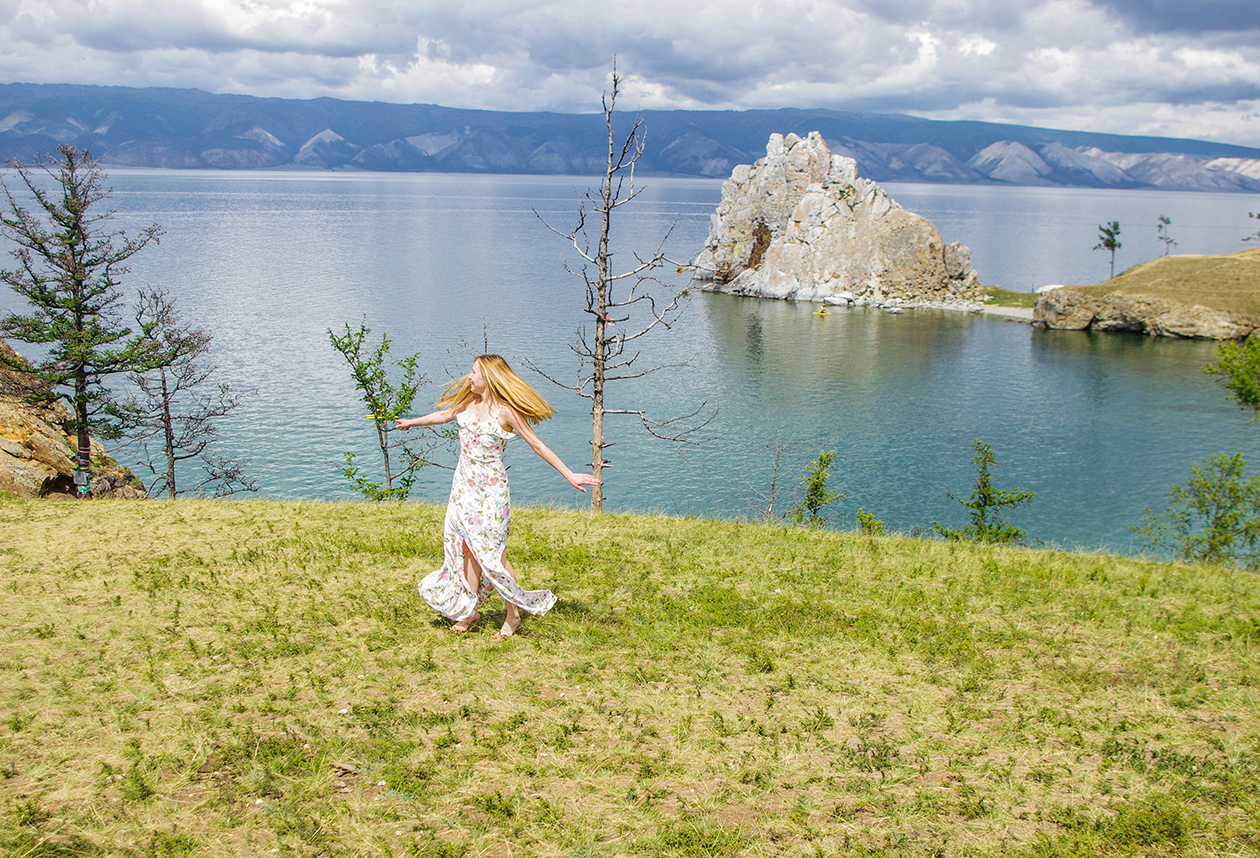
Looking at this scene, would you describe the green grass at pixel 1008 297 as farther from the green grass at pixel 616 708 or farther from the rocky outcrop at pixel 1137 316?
the green grass at pixel 616 708

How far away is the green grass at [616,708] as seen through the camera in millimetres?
5578

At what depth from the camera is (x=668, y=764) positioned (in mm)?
6410

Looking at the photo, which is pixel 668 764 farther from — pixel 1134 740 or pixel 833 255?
pixel 833 255

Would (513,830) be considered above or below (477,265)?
below

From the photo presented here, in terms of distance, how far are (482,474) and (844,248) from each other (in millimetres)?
105662

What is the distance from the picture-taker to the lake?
38.1 metres

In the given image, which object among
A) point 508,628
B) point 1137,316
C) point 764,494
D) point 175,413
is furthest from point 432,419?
point 1137,316

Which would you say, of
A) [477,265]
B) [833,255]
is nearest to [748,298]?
[833,255]

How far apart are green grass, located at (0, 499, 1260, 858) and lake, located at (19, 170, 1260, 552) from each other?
892 cm

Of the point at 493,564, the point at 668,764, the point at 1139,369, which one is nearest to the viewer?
the point at 668,764

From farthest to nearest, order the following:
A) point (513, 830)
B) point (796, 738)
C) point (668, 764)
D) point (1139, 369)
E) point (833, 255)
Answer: point (833, 255)
point (1139, 369)
point (796, 738)
point (668, 764)
point (513, 830)

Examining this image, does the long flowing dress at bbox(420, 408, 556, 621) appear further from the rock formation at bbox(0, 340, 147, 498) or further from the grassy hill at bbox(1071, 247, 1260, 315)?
the grassy hill at bbox(1071, 247, 1260, 315)

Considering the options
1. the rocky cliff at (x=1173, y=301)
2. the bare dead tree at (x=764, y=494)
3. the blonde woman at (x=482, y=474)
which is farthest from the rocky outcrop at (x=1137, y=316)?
the blonde woman at (x=482, y=474)

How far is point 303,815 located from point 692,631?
4737 millimetres
